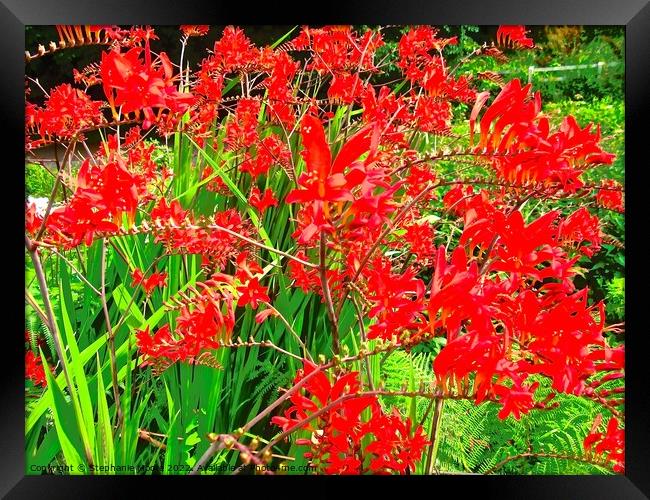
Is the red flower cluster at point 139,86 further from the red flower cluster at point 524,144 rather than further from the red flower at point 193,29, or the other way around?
the red flower cluster at point 524,144

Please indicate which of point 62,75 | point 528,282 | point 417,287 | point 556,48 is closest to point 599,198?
point 528,282

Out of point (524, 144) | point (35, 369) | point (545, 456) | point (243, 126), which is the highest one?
point (243, 126)

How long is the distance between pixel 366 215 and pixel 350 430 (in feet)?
1.67

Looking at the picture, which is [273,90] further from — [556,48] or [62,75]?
[556,48]

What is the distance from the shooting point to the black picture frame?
148 cm

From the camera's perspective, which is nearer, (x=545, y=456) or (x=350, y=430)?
(x=350, y=430)

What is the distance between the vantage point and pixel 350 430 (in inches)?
51.1

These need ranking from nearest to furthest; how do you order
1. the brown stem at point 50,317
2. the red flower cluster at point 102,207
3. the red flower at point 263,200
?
the red flower cluster at point 102,207 < the brown stem at point 50,317 < the red flower at point 263,200

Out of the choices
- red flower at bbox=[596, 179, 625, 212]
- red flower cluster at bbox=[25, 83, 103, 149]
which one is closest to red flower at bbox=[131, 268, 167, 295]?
red flower cluster at bbox=[25, 83, 103, 149]

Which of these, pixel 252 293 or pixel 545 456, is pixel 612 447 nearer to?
pixel 545 456

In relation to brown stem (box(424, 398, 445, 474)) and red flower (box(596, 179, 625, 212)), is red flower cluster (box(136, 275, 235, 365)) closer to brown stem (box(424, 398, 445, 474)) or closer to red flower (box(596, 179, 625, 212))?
brown stem (box(424, 398, 445, 474))

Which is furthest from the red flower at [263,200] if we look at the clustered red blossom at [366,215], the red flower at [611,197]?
the red flower at [611,197]
